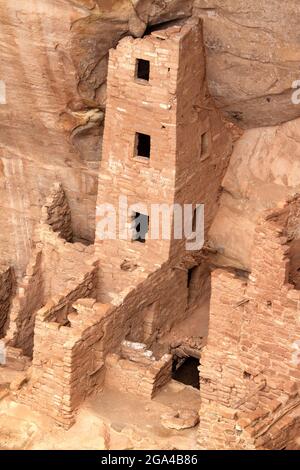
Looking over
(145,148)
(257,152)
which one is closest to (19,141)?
(145,148)

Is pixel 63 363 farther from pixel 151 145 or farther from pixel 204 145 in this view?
pixel 204 145

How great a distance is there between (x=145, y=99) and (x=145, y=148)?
59.1 inches

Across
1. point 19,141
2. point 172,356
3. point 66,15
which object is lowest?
point 172,356

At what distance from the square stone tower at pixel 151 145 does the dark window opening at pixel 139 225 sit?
24 millimetres

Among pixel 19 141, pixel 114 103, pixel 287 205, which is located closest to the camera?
pixel 287 205

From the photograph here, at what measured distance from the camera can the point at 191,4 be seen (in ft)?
92.3

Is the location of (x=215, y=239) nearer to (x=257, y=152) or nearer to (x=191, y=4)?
(x=257, y=152)

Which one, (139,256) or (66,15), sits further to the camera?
(139,256)

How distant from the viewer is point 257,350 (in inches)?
1073

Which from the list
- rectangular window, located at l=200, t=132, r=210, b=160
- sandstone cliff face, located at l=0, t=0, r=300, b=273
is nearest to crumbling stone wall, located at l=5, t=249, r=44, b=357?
sandstone cliff face, located at l=0, t=0, r=300, b=273

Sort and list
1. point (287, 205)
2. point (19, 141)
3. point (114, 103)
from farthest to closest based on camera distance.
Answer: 1. point (19, 141)
2. point (114, 103)
3. point (287, 205)

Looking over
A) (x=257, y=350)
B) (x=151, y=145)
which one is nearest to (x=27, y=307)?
(x=151, y=145)

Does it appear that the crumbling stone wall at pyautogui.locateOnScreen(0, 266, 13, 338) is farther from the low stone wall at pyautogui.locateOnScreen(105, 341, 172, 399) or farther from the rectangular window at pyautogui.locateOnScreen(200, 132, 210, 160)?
the rectangular window at pyautogui.locateOnScreen(200, 132, 210, 160)

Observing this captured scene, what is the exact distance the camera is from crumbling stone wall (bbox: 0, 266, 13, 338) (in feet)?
109
